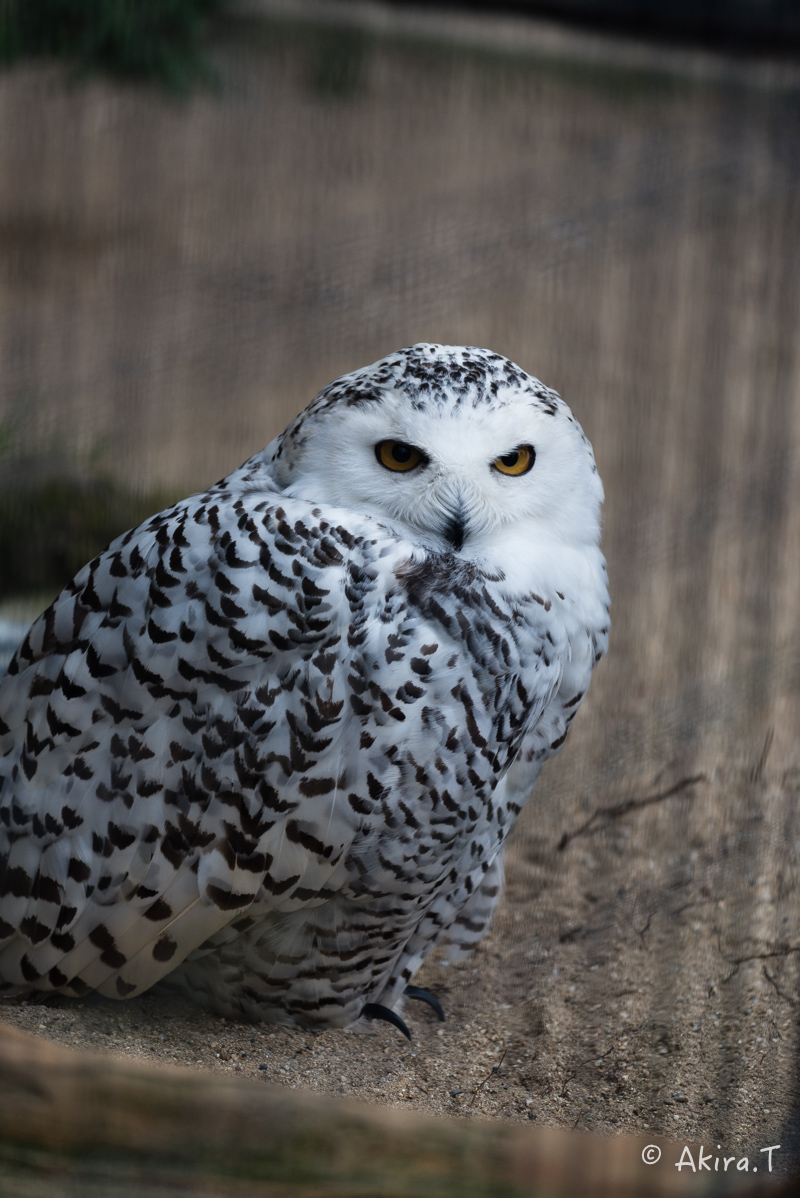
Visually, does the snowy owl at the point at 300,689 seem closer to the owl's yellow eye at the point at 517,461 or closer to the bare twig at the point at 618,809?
the owl's yellow eye at the point at 517,461

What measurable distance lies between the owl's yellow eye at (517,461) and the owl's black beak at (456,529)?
0.08m

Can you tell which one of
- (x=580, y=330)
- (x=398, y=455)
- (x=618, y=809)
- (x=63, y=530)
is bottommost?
(x=618, y=809)

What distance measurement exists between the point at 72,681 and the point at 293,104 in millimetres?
957

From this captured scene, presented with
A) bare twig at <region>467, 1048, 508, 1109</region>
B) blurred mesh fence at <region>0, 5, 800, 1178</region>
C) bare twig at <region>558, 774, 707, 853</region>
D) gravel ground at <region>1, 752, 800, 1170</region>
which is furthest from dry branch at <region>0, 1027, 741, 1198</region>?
bare twig at <region>558, 774, 707, 853</region>

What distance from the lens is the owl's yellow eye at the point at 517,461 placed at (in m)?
1.29

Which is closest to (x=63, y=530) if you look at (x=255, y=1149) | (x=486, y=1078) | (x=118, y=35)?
(x=118, y=35)

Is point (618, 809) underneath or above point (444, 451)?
underneath

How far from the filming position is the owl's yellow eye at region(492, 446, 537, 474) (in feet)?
4.25

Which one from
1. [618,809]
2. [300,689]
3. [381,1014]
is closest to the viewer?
[300,689]

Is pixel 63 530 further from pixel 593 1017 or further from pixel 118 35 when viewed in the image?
pixel 593 1017

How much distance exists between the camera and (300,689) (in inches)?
48.9

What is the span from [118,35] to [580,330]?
2.80ft

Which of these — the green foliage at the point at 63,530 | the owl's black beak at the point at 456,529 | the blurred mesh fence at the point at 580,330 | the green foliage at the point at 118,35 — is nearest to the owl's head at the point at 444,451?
the owl's black beak at the point at 456,529

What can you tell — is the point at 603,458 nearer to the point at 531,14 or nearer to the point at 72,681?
the point at 531,14
